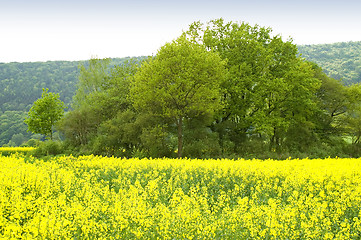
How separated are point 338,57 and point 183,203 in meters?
Result: 170

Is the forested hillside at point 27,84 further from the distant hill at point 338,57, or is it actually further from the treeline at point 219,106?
the distant hill at point 338,57

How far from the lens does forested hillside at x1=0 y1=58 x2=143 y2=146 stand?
124012mm

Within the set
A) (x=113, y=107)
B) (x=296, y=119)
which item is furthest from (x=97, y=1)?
(x=296, y=119)

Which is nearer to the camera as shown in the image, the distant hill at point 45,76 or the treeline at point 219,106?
the treeline at point 219,106

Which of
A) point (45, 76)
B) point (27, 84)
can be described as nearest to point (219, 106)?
point (27, 84)

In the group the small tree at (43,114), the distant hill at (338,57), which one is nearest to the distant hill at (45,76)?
the distant hill at (338,57)

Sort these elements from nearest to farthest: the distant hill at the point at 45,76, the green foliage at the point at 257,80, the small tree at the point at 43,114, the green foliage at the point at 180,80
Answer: the green foliage at the point at 180,80 < the green foliage at the point at 257,80 < the small tree at the point at 43,114 < the distant hill at the point at 45,76

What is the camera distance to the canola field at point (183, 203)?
554 centimetres

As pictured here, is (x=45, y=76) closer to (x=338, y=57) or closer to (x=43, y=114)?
(x=43, y=114)

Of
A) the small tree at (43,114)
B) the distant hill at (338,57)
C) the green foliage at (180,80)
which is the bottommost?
the small tree at (43,114)

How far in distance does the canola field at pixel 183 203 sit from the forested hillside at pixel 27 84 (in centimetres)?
10900

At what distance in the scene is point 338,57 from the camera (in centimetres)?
14875

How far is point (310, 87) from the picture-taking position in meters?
30.8

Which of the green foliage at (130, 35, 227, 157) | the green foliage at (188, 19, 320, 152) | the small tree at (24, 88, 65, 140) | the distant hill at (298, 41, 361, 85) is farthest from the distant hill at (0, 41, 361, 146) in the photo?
the green foliage at (130, 35, 227, 157)
